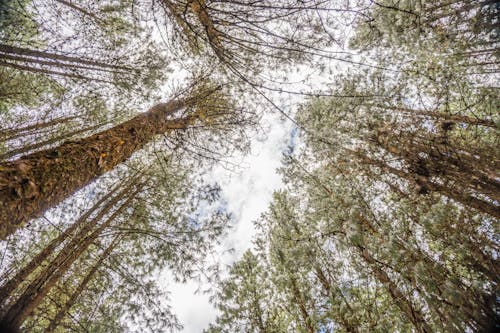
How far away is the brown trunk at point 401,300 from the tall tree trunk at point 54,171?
10.7 ft

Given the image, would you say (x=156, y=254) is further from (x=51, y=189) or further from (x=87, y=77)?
(x=87, y=77)

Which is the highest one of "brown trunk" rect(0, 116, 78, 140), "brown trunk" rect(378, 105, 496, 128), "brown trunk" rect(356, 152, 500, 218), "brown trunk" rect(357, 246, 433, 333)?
"brown trunk" rect(0, 116, 78, 140)

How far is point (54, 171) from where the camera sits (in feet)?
5.95

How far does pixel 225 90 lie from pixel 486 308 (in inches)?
205

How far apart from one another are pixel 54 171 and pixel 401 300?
3918 mm

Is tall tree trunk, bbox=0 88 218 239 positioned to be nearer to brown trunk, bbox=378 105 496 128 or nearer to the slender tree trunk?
the slender tree trunk

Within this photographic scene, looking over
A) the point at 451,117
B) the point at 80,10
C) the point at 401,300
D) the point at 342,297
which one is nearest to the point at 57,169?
the point at 342,297

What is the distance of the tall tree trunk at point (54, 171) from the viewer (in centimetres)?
144

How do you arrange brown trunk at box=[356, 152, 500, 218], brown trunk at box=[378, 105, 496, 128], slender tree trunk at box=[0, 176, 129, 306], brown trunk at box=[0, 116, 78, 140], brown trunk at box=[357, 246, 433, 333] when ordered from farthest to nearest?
brown trunk at box=[0, 116, 78, 140], brown trunk at box=[378, 105, 496, 128], brown trunk at box=[356, 152, 500, 218], brown trunk at box=[357, 246, 433, 333], slender tree trunk at box=[0, 176, 129, 306]

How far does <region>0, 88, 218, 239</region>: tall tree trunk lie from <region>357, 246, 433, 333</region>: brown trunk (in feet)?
10.7

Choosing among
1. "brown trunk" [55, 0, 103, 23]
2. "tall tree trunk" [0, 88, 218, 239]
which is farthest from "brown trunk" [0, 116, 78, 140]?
"tall tree trunk" [0, 88, 218, 239]

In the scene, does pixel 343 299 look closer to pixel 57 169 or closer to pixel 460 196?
pixel 460 196

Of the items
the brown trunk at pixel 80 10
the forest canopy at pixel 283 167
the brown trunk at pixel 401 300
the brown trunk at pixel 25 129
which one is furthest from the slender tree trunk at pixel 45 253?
the brown trunk at pixel 80 10

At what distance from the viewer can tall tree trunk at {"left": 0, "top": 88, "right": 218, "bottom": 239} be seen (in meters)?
1.44
